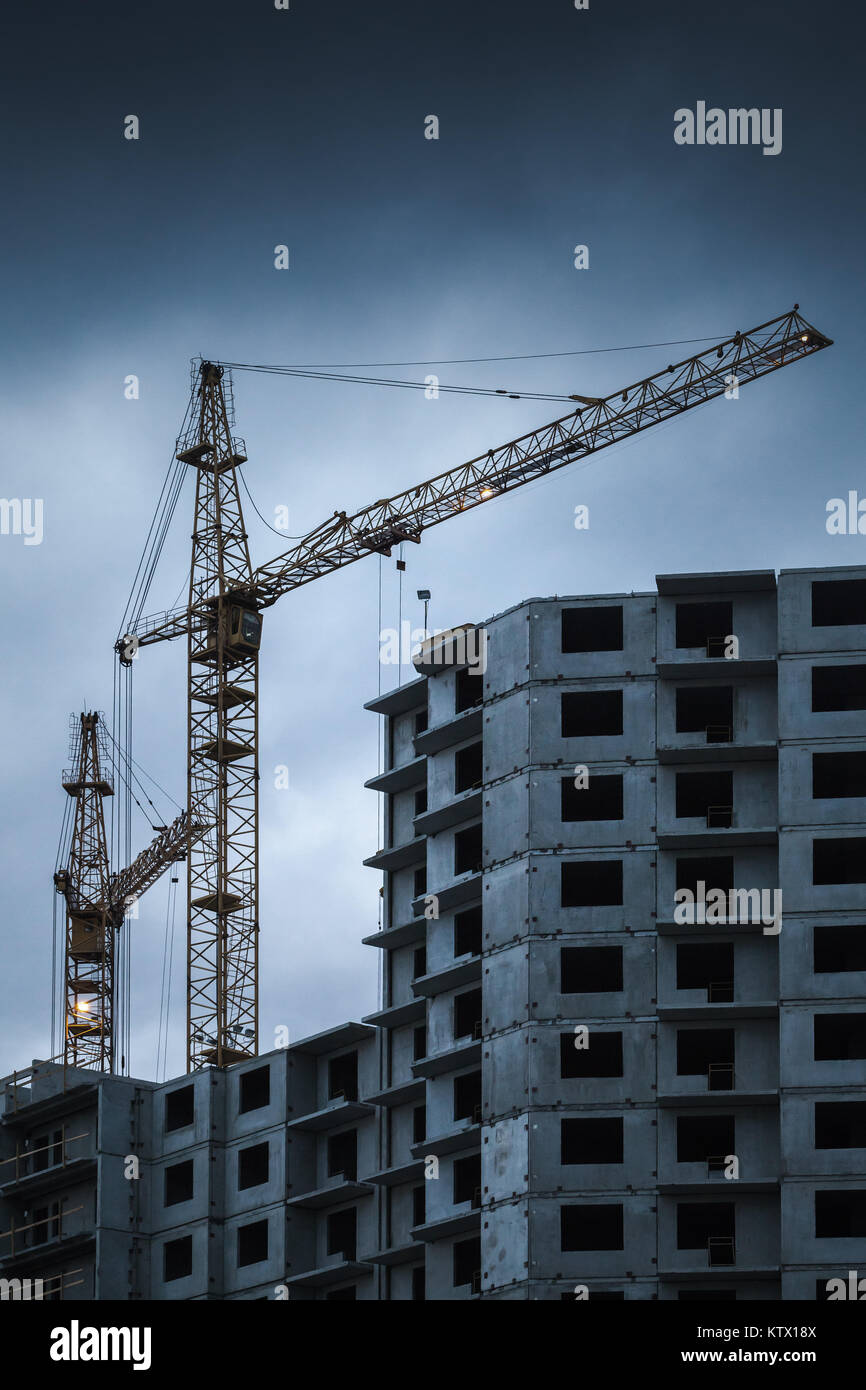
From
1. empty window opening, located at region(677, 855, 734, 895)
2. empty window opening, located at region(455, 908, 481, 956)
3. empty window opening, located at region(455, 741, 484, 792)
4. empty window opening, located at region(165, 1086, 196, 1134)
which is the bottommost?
empty window opening, located at region(165, 1086, 196, 1134)

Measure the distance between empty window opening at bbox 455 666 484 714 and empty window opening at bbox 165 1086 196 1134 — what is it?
75.1ft

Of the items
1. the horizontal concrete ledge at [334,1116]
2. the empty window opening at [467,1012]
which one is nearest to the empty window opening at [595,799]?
the empty window opening at [467,1012]

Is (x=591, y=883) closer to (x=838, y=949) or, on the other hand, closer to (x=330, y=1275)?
(x=838, y=949)

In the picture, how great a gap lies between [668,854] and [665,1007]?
20.5 ft

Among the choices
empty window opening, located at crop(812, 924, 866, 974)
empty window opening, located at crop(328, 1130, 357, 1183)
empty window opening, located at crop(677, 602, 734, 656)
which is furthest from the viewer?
empty window opening, located at crop(328, 1130, 357, 1183)

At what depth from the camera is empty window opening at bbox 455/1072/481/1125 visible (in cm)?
9256

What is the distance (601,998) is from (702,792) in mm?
9347

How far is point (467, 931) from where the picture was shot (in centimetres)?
9581

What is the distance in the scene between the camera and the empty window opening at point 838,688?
9056 centimetres

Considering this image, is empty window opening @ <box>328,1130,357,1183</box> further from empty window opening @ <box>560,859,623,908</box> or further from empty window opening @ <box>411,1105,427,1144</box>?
empty window opening @ <box>560,859,623,908</box>

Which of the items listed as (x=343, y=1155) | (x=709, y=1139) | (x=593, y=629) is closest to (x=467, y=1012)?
(x=343, y=1155)

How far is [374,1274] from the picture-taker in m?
95.7

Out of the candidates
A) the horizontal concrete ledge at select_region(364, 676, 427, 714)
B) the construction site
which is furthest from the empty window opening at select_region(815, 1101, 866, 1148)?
the horizontal concrete ledge at select_region(364, 676, 427, 714)
